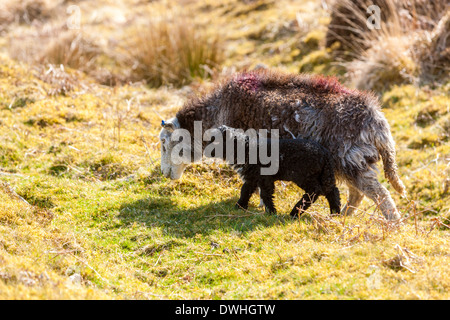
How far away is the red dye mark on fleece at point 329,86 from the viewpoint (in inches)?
253

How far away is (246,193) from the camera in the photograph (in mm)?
6215

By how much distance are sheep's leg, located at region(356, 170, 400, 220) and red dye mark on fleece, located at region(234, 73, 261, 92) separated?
1.96 m

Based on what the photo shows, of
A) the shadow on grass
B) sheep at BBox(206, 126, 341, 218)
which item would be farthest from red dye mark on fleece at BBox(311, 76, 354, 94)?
the shadow on grass

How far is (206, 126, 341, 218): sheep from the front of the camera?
5730 mm

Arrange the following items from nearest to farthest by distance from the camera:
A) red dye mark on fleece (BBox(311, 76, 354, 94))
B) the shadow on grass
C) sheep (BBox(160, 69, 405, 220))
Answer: the shadow on grass → sheep (BBox(160, 69, 405, 220)) → red dye mark on fleece (BBox(311, 76, 354, 94))

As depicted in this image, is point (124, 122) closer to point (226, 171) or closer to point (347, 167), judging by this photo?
point (226, 171)

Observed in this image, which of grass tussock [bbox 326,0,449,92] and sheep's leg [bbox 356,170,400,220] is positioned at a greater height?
grass tussock [bbox 326,0,449,92]

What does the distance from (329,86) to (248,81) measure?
1168 millimetres

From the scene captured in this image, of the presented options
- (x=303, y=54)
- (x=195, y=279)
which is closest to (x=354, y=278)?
(x=195, y=279)

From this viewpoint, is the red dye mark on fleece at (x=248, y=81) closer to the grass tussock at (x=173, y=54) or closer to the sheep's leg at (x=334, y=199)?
the sheep's leg at (x=334, y=199)

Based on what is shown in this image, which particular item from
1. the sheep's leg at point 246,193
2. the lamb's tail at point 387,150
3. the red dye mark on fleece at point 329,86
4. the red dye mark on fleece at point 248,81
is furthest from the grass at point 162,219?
the red dye mark on fleece at point 329,86

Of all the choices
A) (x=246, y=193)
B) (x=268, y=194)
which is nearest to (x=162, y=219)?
(x=246, y=193)

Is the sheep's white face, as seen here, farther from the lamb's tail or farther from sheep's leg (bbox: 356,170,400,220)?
the lamb's tail

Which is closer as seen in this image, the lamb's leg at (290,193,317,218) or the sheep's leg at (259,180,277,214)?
the lamb's leg at (290,193,317,218)
